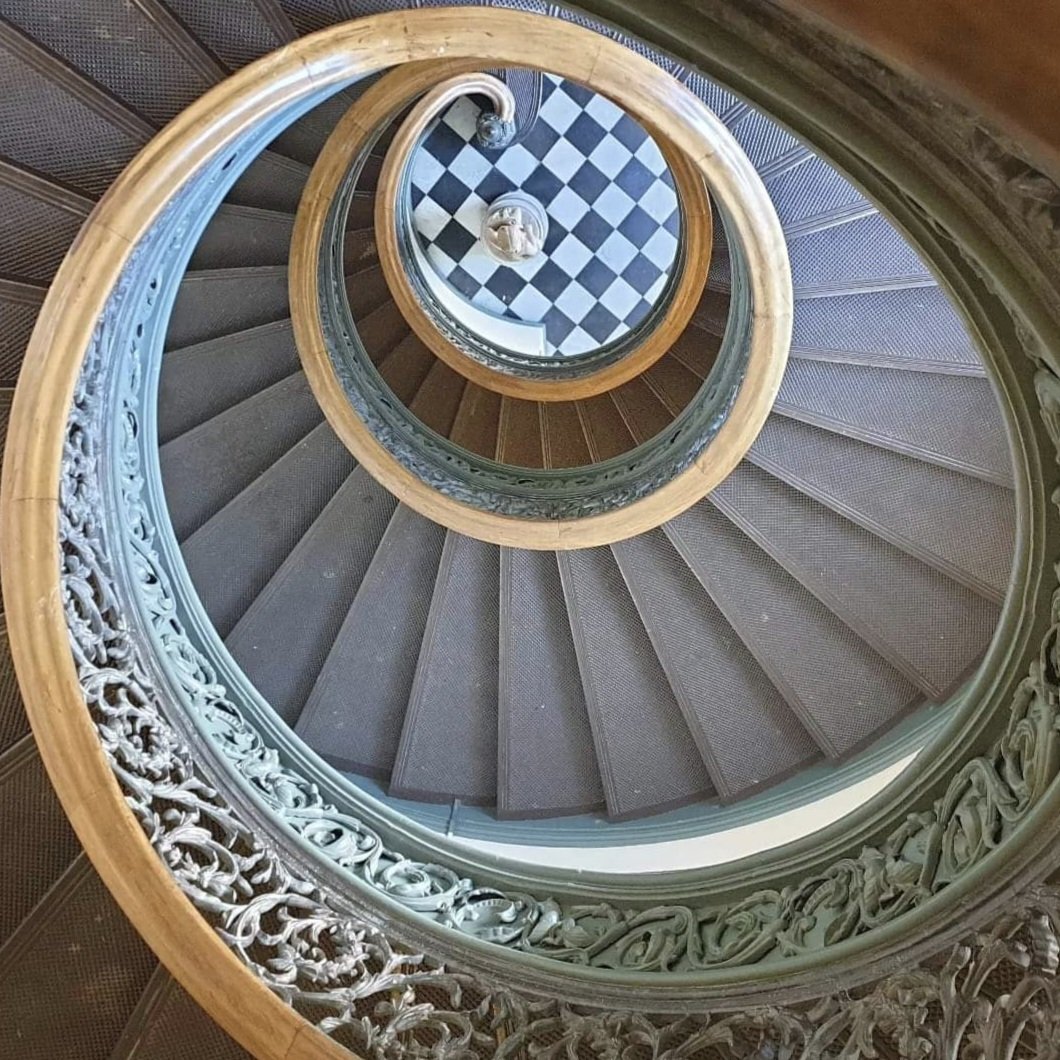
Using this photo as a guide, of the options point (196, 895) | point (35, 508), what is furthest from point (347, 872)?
point (35, 508)

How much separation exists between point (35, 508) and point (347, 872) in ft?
4.83

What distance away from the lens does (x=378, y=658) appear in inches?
196

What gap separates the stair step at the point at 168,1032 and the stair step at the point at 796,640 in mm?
3063

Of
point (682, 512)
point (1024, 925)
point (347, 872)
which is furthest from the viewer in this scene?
point (682, 512)

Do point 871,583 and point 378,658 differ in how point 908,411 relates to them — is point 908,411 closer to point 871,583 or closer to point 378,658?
point 871,583

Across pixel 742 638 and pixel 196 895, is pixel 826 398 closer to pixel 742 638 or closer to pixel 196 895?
pixel 742 638

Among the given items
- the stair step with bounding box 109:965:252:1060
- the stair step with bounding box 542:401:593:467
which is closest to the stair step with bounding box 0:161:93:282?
the stair step with bounding box 109:965:252:1060

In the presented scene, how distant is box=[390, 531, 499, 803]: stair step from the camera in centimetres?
477

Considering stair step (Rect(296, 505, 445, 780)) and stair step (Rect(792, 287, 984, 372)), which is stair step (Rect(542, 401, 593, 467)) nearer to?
stair step (Rect(296, 505, 445, 780))

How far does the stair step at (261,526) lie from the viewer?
4.85 metres

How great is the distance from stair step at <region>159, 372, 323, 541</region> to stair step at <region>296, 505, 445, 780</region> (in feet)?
2.66

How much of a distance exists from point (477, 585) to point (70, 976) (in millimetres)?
2941

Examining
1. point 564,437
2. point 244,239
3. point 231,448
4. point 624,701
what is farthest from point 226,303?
Answer: point 624,701

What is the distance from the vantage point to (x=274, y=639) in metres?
4.88
